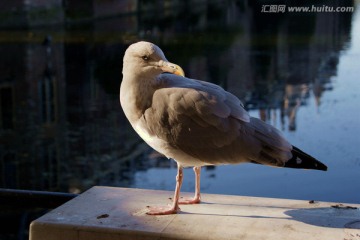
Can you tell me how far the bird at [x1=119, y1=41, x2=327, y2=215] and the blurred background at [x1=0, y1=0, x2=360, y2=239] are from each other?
5.13 m

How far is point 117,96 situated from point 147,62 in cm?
1301

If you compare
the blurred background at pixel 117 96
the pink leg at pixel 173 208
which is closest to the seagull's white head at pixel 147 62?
the pink leg at pixel 173 208

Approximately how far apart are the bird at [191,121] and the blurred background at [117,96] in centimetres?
513

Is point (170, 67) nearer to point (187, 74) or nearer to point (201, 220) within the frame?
point (201, 220)

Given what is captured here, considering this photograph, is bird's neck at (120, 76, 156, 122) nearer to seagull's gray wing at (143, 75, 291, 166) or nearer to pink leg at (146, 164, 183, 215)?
seagull's gray wing at (143, 75, 291, 166)

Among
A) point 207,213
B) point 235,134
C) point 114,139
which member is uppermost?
point 235,134

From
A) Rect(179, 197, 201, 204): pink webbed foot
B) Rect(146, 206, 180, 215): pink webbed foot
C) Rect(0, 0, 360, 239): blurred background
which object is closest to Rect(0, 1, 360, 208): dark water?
Rect(0, 0, 360, 239): blurred background

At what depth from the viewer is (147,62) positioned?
9.51 feet

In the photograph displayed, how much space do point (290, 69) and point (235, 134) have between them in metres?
17.0

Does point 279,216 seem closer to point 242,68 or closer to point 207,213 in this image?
point 207,213

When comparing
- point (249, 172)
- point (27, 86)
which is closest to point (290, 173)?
point (249, 172)

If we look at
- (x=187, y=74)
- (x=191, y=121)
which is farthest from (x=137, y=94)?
(x=187, y=74)

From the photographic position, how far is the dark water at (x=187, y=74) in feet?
30.7

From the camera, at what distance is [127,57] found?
2.96 meters
